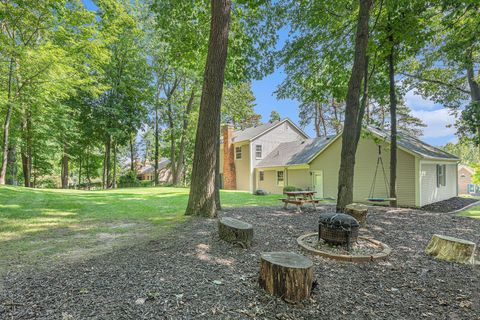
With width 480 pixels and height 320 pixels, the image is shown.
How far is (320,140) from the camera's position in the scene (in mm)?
19984

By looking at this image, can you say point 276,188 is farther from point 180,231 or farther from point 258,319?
point 258,319

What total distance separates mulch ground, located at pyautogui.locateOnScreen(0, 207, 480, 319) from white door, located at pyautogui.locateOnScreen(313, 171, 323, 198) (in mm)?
11887

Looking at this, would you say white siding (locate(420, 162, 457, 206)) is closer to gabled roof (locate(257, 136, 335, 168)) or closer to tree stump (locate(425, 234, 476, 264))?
gabled roof (locate(257, 136, 335, 168))

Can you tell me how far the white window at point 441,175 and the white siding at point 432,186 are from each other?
0.23 metres

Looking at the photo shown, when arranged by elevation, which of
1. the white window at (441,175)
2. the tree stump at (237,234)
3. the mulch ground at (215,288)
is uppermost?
the white window at (441,175)

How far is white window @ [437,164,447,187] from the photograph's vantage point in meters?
13.9

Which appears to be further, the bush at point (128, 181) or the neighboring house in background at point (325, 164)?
the bush at point (128, 181)

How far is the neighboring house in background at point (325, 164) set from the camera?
40.7 ft

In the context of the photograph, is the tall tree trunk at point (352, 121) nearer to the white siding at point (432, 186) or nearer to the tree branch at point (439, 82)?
the white siding at point (432, 186)

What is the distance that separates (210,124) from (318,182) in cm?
1204

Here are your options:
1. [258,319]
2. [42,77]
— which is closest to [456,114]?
[258,319]

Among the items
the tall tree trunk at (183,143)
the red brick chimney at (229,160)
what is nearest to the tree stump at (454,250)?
the red brick chimney at (229,160)

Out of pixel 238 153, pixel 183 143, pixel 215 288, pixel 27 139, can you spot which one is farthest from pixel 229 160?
pixel 215 288

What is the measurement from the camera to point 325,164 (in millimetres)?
16078
